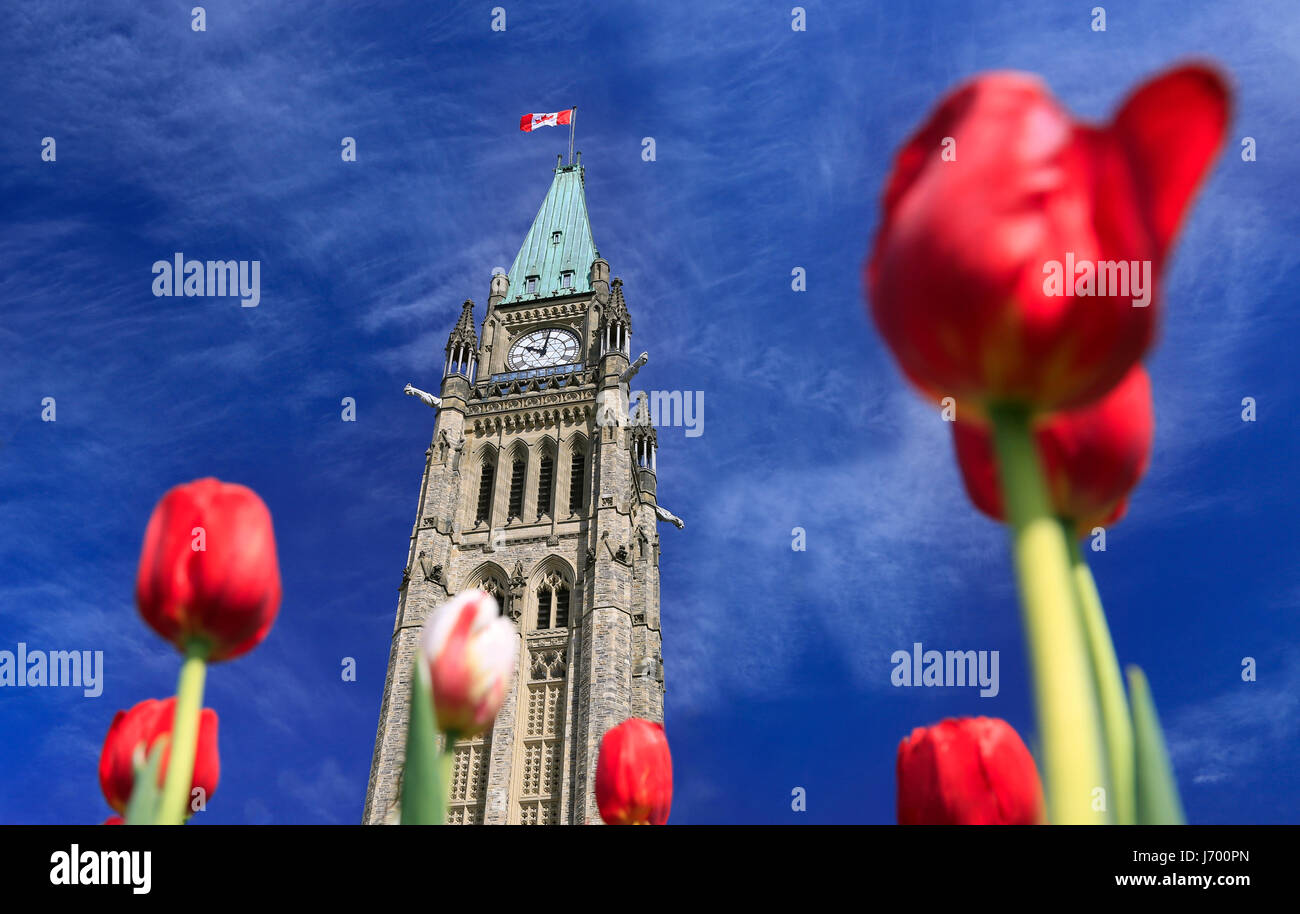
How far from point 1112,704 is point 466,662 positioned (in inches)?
31.6

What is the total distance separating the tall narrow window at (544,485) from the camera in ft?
120

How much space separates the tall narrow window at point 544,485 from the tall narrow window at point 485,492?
1.73m

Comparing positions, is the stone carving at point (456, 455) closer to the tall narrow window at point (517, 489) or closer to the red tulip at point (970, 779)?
the tall narrow window at point (517, 489)

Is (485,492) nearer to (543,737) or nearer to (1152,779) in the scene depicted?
(543,737)

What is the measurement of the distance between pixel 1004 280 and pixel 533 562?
112ft

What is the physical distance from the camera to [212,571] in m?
1.34

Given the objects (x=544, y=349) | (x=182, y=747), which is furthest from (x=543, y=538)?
(x=182, y=747)

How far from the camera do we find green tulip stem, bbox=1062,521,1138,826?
2.83 feet

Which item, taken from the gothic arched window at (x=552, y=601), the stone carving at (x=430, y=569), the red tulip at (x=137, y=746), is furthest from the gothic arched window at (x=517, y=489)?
the red tulip at (x=137, y=746)

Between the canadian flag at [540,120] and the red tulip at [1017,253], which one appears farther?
the canadian flag at [540,120]

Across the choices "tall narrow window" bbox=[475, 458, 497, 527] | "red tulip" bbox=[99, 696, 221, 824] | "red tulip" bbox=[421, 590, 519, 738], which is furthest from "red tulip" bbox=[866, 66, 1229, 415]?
"tall narrow window" bbox=[475, 458, 497, 527]
